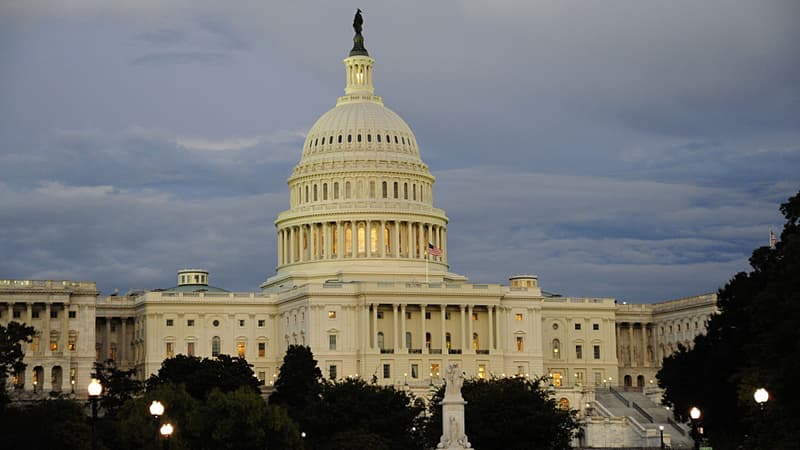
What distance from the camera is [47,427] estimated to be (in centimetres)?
13838

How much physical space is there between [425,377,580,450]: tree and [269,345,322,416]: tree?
36.7 metres

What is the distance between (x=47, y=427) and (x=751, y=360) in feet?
162

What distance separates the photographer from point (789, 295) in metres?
108

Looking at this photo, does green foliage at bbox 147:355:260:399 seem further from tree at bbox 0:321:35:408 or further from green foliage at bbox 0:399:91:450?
green foliage at bbox 0:399:91:450

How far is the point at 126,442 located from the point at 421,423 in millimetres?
22025

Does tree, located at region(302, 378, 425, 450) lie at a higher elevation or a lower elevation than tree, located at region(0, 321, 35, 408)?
lower

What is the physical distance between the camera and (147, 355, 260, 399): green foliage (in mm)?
176000

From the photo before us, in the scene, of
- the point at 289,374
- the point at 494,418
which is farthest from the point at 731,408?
the point at 289,374

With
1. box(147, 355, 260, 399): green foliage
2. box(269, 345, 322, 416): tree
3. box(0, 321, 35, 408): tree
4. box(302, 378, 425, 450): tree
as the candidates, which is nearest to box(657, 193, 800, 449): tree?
box(302, 378, 425, 450): tree

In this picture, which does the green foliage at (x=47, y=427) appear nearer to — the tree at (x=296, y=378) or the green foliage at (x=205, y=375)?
the green foliage at (x=205, y=375)

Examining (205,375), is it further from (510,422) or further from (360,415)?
(510,422)

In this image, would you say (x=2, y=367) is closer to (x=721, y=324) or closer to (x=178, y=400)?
(x=178, y=400)

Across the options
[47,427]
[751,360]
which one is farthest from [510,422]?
[47,427]

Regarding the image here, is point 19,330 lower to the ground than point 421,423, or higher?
higher
